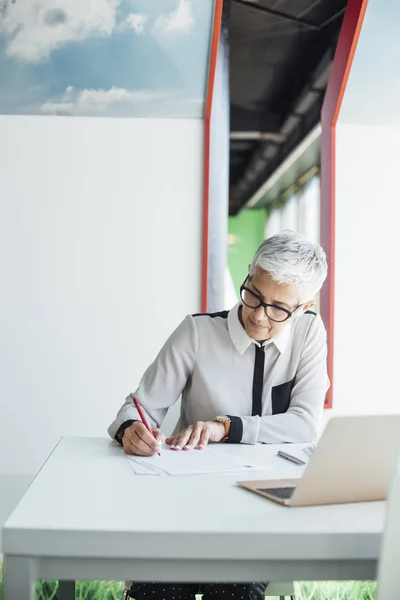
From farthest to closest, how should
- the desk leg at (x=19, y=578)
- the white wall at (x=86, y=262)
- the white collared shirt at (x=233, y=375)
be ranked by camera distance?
the white wall at (x=86, y=262)
the white collared shirt at (x=233, y=375)
the desk leg at (x=19, y=578)

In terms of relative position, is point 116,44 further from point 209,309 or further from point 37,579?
point 37,579

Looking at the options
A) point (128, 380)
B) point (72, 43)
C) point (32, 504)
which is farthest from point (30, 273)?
point (32, 504)

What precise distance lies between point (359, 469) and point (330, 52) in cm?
542

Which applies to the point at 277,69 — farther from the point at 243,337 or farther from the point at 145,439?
the point at 145,439

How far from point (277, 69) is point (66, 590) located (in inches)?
235

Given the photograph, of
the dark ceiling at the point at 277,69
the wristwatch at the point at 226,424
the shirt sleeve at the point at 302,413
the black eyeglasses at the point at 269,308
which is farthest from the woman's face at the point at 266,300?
the dark ceiling at the point at 277,69

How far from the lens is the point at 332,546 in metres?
1.27

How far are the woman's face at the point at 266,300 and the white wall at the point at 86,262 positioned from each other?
144 centimetres

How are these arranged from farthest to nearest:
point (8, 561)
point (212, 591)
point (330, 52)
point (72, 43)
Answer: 1. point (330, 52)
2. point (72, 43)
3. point (212, 591)
4. point (8, 561)

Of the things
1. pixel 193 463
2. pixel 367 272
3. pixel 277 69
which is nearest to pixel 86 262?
pixel 367 272

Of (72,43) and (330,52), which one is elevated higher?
(330,52)

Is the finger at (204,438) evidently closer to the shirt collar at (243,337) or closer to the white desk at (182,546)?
the shirt collar at (243,337)

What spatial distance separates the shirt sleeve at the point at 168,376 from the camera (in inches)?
95.3

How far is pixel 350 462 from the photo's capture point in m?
1.42
